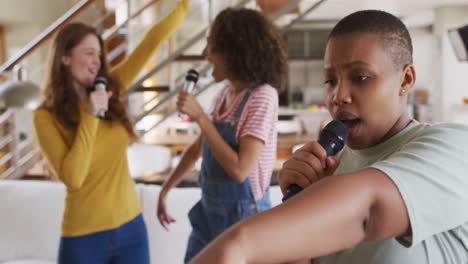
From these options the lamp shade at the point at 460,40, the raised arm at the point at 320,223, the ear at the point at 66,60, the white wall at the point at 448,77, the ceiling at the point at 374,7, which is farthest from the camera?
the white wall at the point at 448,77

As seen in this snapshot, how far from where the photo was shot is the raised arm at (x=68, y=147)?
154cm

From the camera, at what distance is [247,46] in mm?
1503

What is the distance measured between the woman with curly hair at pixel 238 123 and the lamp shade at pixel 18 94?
2.09ft

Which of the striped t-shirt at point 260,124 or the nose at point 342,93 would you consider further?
the striped t-shirt at point 260,124

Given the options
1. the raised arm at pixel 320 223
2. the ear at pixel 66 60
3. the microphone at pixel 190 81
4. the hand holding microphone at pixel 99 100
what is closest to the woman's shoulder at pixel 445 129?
the raised arm at pixel 320 223

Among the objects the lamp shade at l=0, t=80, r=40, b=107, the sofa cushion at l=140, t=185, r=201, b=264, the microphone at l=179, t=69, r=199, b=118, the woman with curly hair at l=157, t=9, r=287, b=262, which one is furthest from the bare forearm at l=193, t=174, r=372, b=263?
the sofa cushion at l=140, t=185, r=201, b=264

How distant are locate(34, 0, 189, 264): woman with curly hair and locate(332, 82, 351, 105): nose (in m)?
1.14

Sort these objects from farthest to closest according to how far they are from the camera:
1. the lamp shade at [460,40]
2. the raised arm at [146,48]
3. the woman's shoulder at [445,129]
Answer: the lamp shade at [460,40] → the raised arm at [146,48] → the woman's shoulder at [445,129]

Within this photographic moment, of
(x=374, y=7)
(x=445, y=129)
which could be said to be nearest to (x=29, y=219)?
(x=445, y=129)

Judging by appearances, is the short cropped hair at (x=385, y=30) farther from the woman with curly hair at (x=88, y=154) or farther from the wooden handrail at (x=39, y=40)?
the wooden handrail at (x=39, y=40)

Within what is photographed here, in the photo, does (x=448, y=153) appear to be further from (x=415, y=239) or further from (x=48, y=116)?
(x=48, y=116)

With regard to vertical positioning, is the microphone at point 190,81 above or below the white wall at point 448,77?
above

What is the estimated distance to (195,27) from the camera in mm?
9898

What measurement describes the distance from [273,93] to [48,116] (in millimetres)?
747
